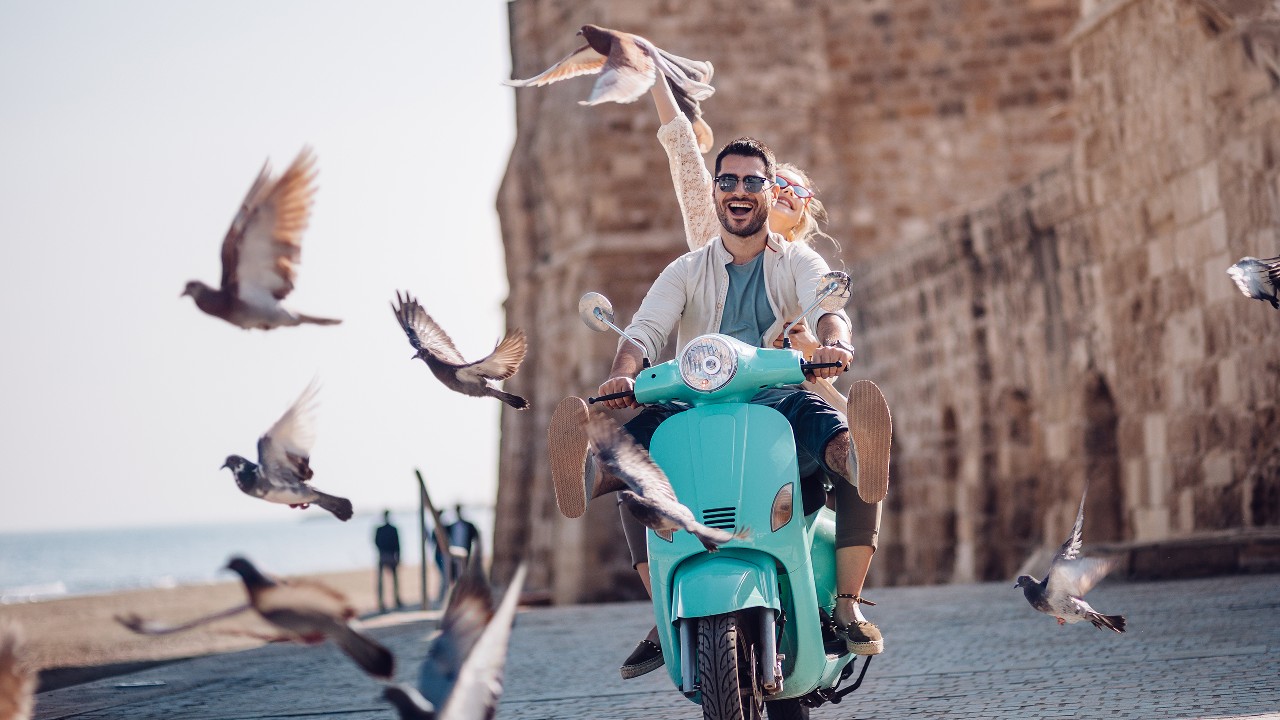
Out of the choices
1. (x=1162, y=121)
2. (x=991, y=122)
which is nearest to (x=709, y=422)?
(x=1162, y=121)

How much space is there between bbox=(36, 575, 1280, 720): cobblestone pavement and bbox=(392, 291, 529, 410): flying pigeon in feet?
3.12

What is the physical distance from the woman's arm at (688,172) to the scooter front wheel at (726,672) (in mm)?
2133

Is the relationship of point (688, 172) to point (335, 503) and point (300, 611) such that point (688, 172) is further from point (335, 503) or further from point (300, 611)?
point (300, 611)

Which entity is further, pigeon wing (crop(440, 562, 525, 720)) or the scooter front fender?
the scooter front fender

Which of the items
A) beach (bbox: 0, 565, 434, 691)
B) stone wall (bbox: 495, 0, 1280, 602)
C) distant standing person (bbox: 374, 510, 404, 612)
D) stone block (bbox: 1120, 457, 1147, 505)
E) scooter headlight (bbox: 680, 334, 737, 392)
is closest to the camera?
scooter headlight (bbox: 680, 334, 737, 392)

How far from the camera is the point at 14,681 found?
411cm

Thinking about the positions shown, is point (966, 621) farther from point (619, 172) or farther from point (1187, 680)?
point (619, 172)

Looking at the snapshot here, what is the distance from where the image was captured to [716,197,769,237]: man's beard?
541cm

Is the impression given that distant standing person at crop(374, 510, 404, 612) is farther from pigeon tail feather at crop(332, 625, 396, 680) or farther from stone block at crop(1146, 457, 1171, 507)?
pigeon tail feather at crop(332, 625, 396, 680)

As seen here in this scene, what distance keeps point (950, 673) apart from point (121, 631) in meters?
21.7

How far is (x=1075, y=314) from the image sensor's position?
45.8 feet

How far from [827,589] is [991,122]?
17351 mm

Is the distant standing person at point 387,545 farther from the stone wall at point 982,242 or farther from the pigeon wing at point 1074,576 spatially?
the pigeon wing at point 1074,576

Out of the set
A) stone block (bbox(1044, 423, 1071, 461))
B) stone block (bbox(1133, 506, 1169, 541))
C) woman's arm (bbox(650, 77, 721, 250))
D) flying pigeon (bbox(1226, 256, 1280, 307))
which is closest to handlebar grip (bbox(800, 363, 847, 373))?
woman's arm (bbox(650, 77, 721, 250))
